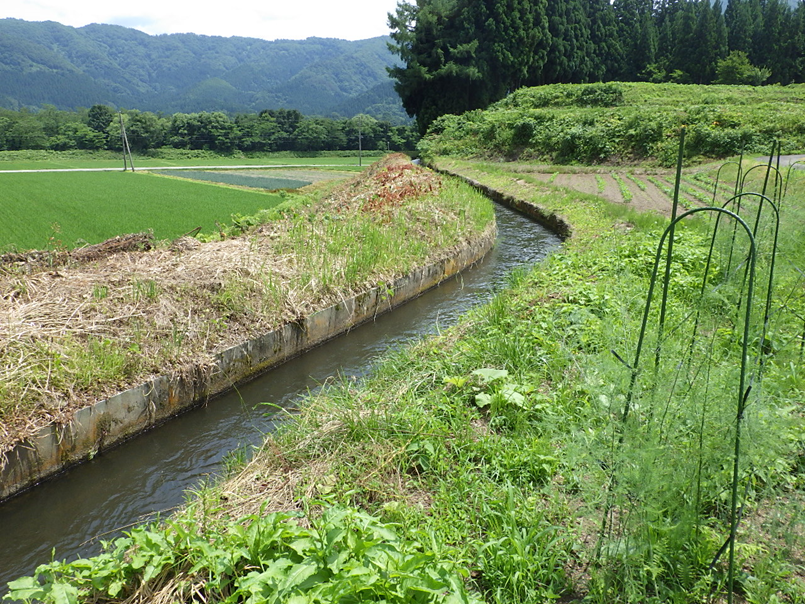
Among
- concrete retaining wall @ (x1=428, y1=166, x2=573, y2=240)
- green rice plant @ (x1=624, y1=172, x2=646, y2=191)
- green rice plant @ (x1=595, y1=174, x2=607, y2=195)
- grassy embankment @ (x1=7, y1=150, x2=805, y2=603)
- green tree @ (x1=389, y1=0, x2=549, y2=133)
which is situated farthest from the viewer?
green tree @ (x1=389, y1=0, x2=549, y2=133)

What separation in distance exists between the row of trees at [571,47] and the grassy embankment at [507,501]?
116 ft

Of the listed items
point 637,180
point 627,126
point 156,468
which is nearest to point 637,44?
point 627,126

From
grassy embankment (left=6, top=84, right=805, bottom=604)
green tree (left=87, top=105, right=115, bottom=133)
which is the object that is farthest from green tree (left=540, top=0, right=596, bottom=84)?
grassy embankment (left=6, top=84, right=805, bottom=604)

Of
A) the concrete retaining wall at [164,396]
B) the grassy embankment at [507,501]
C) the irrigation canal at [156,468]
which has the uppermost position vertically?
the grassy embankment at [507,501]

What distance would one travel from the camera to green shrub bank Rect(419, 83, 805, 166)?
60.3 feet

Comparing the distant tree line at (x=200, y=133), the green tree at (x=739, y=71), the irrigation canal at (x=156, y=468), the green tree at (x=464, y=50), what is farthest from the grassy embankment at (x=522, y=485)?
the distant tree line at (x=200, y=133)

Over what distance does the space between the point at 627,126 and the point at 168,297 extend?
19683mm

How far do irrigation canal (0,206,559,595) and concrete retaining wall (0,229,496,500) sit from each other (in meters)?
0.09

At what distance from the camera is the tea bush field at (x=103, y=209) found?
8.69 metres

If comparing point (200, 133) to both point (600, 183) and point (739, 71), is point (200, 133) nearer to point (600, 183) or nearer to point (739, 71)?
point (600, 183)

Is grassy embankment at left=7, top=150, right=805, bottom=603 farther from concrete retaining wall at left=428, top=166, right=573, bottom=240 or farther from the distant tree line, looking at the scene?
the distant tree line

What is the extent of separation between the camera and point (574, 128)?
847 inches

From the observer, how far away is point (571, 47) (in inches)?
1574

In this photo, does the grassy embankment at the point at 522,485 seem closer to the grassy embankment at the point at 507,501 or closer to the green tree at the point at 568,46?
the grassy embankment at the point at 507,501
